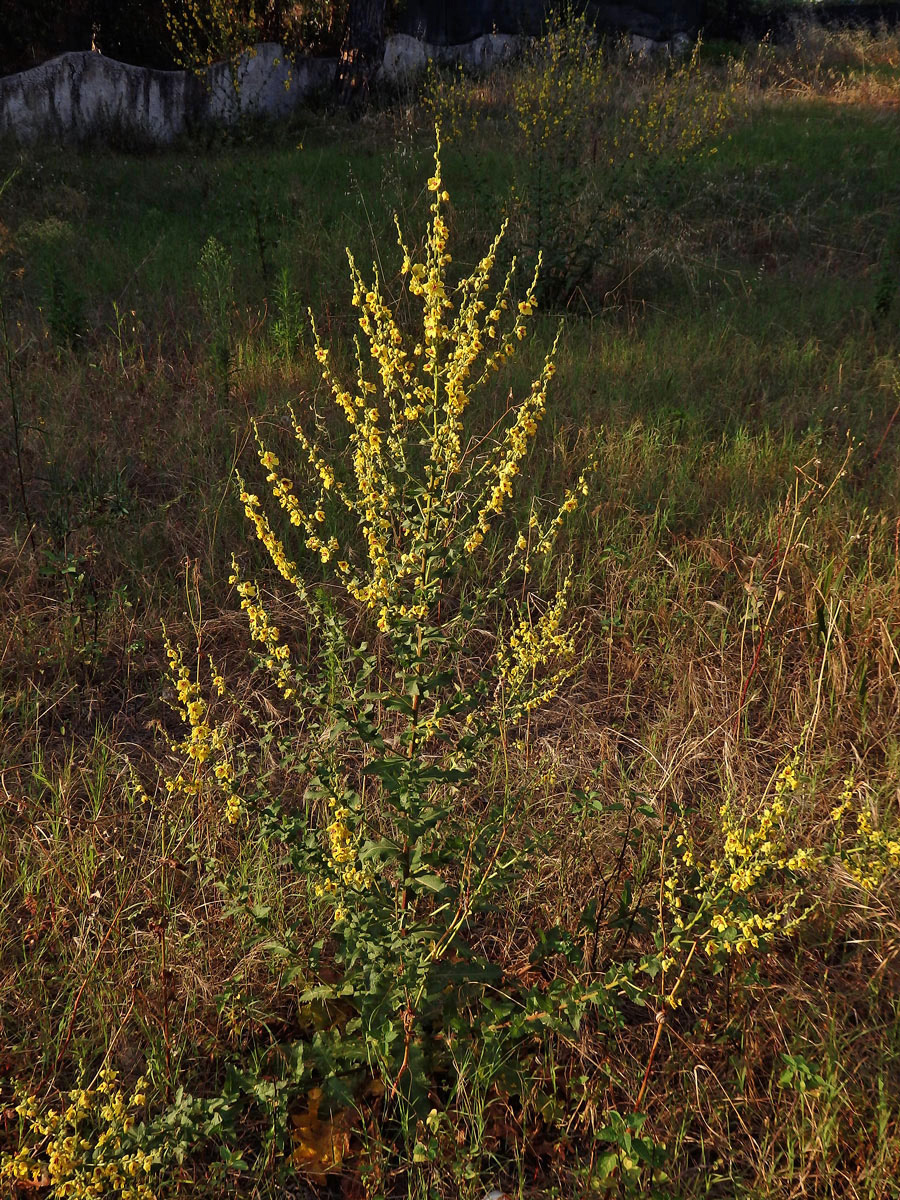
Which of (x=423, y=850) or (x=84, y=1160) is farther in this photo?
(x=423, y=850)

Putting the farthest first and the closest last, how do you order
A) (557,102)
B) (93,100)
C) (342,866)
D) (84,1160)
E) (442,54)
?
(442,54) → (93,100) → (557,102) → (342,866) → (84,1160)

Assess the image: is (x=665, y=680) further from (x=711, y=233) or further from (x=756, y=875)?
(x=711, y=233)

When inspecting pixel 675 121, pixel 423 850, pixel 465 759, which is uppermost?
pixel 675 121

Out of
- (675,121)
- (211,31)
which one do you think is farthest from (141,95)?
(675,121)

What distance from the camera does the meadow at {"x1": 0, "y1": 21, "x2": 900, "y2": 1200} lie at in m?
1.75

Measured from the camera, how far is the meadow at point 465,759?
5.76ft

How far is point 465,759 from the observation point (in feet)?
6.47

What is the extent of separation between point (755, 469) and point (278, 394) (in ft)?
7.77

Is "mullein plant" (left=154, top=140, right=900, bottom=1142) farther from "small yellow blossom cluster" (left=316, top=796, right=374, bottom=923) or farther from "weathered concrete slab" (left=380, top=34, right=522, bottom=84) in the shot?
"weathered concrete slab" (left=380, top=34, right=522, bottom=84)

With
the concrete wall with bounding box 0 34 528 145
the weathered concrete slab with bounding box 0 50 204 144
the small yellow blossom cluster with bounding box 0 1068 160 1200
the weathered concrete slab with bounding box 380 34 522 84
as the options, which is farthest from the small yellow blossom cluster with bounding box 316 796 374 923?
the weathered concrete slab with bounding box 380 34 522 84

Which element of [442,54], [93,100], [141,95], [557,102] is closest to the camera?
[557,102]

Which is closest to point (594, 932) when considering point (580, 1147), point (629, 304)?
point (580, 1147)

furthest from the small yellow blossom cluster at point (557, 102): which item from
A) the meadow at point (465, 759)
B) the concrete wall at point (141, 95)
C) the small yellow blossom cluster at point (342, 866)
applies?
the small yellow blossom cluster at point (342, 866)

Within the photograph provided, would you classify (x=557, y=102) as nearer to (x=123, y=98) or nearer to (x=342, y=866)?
(x=123, y=98)
